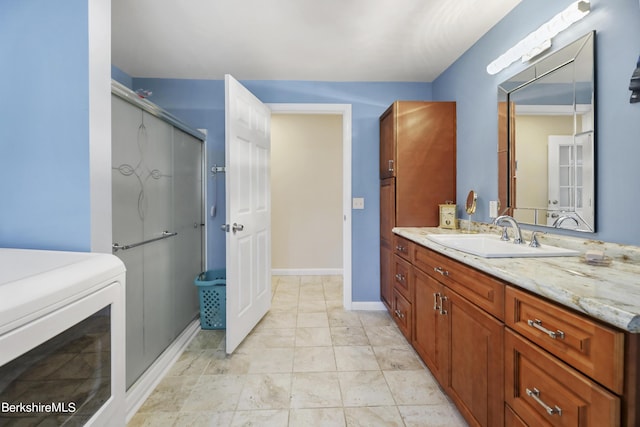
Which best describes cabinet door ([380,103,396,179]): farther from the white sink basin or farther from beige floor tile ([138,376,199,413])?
beige floor tile ([138,376,199,413])

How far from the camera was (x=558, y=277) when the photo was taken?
919mm

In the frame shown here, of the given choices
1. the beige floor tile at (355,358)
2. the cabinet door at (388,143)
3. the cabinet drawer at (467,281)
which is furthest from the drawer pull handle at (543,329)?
the cabinet door at (388,143)

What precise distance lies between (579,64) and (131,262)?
97.7 inches

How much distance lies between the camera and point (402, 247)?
2.20m

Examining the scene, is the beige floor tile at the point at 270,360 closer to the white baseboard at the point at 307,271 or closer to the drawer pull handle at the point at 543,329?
the drawer pull handle at the point at 543,329

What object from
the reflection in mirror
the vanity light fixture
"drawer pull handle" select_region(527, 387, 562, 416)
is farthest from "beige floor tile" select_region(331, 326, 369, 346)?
the vanity light fixture

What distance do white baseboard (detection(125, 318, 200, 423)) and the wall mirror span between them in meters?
2.40

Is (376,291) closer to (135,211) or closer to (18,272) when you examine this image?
(135,211)

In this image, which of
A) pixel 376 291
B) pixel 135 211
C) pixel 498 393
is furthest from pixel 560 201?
pixel 135 211

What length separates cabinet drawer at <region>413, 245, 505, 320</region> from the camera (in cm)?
108

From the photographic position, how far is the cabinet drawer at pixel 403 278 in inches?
80.0

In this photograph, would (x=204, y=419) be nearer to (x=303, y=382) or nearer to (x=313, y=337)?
(x=303, y=382)

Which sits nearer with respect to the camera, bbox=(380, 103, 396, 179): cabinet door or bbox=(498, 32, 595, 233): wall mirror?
bbox=(498, 32, 595, 233): wall mirror

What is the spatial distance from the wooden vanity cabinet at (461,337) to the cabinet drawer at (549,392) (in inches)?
2.3
